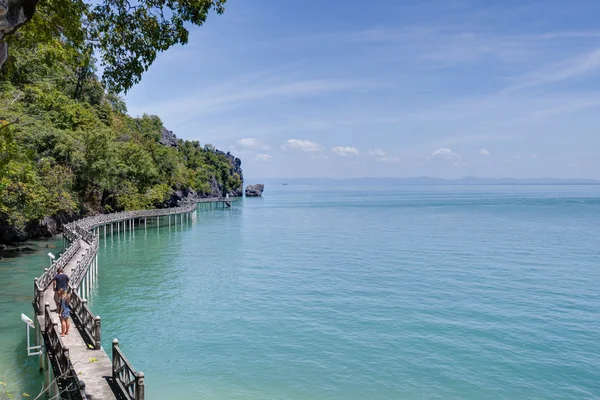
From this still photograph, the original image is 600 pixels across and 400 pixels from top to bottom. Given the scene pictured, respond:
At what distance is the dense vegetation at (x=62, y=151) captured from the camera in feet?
69.8

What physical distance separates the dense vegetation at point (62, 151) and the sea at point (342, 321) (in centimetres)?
521

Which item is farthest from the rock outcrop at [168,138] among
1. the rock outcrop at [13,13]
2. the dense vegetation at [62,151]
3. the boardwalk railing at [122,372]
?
the rock outcrop at [13,13]

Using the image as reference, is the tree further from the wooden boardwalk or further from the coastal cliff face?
the coastal cliff face

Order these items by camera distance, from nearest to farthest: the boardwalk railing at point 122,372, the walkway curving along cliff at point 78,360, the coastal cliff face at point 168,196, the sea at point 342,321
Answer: the boardwalk railing at point 122,372 < the walkway curving along cliff at point 78,360 < the sea at point 342,321 < the coastal cliff face at point 168,196

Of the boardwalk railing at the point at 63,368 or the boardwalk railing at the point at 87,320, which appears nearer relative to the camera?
the boardwalk railing at the point at 63,368

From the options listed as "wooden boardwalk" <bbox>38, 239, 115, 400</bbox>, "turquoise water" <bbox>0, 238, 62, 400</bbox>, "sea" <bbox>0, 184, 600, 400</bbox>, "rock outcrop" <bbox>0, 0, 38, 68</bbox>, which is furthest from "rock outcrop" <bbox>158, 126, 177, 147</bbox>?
"rock outcrop" <bbox>0, 0, 38, 68</bbox>

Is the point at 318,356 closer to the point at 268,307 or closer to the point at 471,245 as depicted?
the point at 268,307

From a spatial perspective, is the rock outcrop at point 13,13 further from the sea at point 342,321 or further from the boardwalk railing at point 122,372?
the sea at point 342,321

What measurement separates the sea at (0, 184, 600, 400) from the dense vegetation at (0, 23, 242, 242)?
17.1 ft

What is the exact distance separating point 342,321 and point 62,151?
37153mm

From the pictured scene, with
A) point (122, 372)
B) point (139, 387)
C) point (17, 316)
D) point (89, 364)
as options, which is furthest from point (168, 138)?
point (139, 387)

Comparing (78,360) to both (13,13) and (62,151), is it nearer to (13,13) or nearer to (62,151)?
(13,13)

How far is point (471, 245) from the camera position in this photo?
48.0 m

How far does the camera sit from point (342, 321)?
73.5 ft
